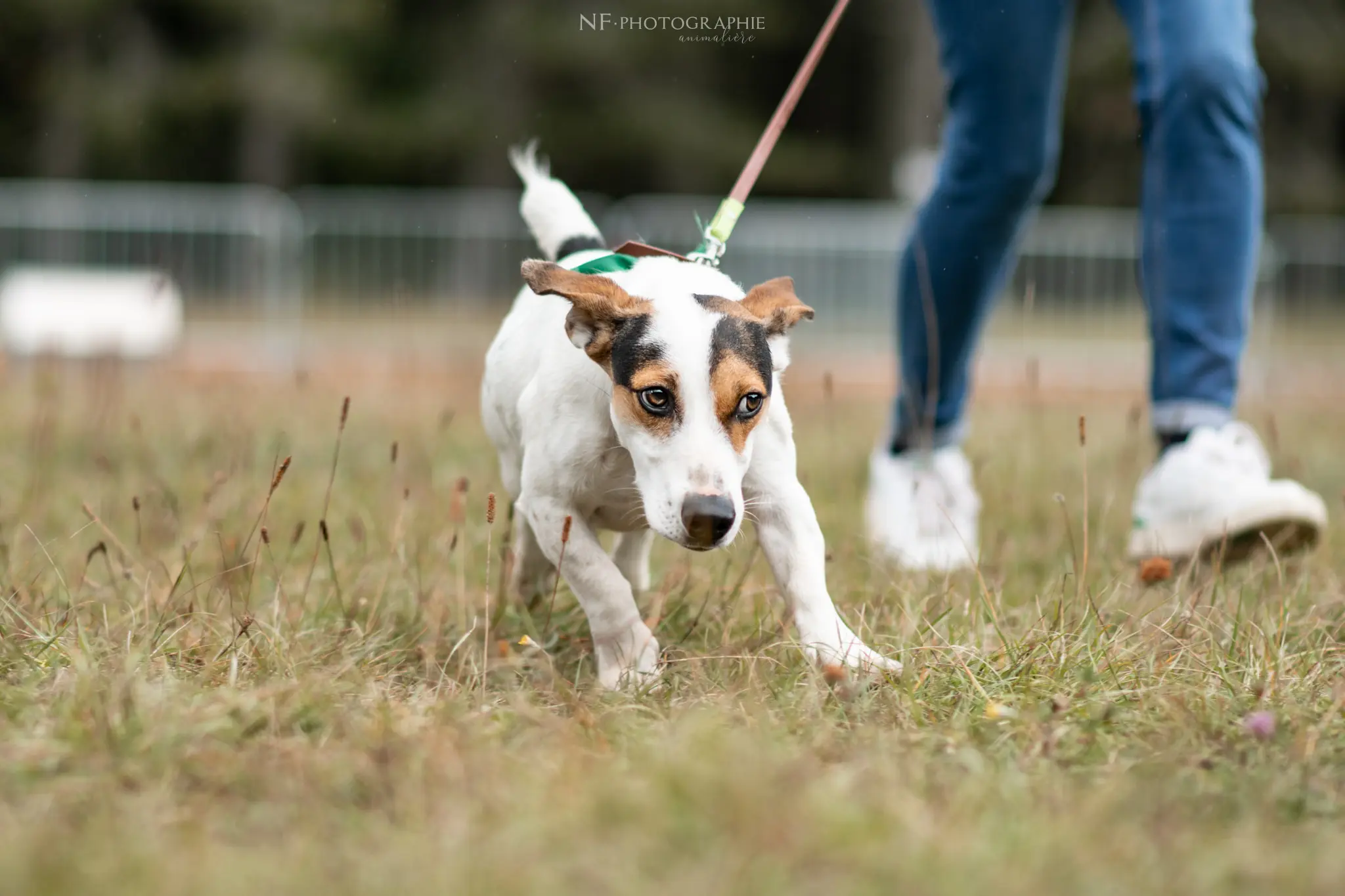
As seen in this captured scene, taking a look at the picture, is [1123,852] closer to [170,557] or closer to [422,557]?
[422,557]

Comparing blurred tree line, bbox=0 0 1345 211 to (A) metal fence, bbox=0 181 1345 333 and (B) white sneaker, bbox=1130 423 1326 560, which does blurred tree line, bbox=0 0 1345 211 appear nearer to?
(A) metal fence, bbox=0 181 1345 333

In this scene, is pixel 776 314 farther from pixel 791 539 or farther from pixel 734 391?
pixel 791 539

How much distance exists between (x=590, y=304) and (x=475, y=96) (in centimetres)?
2184

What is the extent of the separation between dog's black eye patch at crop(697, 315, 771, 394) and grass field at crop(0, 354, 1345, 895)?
1.57 feet

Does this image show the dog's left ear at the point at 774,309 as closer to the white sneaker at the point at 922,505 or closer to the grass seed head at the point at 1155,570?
the grass seed head at the point at 1155,570

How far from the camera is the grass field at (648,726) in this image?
147 cm

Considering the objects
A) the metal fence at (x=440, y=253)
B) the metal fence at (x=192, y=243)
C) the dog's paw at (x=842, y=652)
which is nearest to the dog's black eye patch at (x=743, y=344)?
the dog's paw at (x=842, y=652)

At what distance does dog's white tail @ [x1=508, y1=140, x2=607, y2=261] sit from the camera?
2.94 m

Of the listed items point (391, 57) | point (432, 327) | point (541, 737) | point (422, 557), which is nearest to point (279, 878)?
point (541, 737)

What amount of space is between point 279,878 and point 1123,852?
2.94ft

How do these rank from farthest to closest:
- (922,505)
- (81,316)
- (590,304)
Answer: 1. (81,316)
2. (922,505)
3. (590,304)

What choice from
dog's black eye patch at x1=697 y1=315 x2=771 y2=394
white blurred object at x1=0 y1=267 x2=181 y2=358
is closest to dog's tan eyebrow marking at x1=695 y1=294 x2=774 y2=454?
dog's black eye patch at x1=697 y1=315 x2=771 y2=394

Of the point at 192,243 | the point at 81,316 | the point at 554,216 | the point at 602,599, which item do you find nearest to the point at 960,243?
the point at 554,216

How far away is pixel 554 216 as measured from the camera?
2963mm
